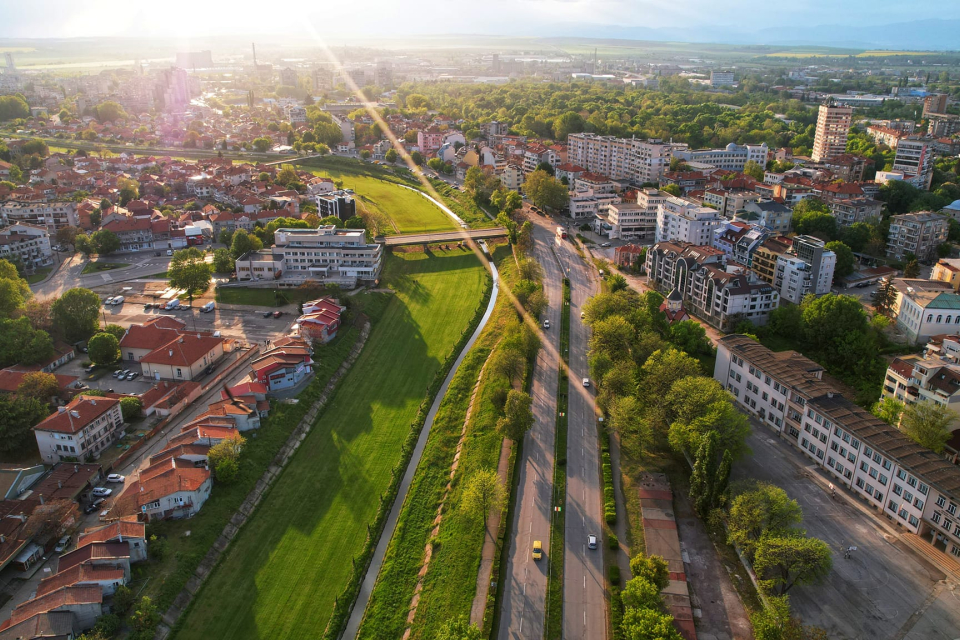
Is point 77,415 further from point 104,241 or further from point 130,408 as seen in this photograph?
point 104,241

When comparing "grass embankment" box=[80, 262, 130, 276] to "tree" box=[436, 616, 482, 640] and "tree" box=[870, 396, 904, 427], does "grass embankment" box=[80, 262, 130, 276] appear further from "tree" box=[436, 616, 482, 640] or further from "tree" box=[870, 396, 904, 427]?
"tree" box=[870, 396, 904, 427]

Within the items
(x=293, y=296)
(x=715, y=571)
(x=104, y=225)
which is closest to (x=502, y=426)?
(x=715, y=571)

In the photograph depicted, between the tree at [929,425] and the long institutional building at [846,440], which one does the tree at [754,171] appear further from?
the tree at [929,425]

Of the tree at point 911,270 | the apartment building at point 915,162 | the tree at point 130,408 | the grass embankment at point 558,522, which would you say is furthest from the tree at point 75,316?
the apartment building at point 915,162

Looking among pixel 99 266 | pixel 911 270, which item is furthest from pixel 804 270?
pixel 99 266

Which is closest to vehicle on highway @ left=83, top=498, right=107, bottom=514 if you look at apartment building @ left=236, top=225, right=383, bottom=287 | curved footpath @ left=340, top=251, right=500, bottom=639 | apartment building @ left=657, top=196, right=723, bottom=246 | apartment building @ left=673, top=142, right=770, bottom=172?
curved footpath @ left=340, top=251, right=500, bottom=639

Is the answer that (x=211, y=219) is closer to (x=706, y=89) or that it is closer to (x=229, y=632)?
(x=229, y=632)
